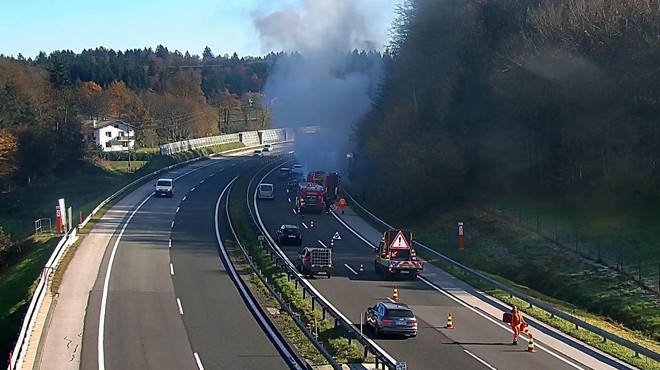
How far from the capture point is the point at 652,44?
47.4 meters

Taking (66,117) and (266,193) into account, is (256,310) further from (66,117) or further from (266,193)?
(66,117)

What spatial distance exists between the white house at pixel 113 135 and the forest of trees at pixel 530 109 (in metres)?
73.8

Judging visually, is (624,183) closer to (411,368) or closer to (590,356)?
(590,356)

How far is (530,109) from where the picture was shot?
58406mm

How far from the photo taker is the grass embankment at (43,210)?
36.9 m

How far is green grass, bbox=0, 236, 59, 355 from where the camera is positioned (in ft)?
109

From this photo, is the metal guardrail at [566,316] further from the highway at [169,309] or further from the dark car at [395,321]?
the highway at [169,309]

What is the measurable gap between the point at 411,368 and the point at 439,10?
60462mm

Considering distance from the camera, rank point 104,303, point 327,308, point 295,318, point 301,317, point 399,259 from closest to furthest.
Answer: point 295,318, point 327,308, point 301,317, point 104,303, point 399,259

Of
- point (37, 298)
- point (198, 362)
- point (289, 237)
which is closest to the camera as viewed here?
point (198, 362)

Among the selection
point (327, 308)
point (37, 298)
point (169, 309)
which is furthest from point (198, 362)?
point (37, 298)

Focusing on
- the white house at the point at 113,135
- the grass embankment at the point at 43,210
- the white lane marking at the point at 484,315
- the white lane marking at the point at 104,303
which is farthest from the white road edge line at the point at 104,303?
the white house at the point at 113,135

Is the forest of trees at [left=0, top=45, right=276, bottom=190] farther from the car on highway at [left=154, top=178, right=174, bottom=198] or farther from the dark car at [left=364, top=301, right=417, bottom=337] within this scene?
the dark car at [left=364, top=301, right=417, bottom=337]

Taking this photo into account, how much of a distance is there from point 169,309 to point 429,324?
9.33 metres
